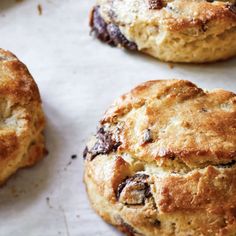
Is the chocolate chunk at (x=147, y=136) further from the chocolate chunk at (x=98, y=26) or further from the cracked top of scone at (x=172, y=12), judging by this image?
the chocolate chunk at (x=98, y=26)

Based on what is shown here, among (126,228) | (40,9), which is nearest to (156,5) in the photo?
(40,9)

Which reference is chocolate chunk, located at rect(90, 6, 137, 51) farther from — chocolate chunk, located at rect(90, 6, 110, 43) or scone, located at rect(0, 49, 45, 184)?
scone, located at rect(0, 49, 45, 184)

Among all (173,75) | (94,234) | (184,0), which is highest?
→ (184,0)

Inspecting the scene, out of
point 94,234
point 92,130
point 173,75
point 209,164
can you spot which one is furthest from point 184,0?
point 94,234

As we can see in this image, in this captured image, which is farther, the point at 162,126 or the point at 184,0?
the point at 184,0

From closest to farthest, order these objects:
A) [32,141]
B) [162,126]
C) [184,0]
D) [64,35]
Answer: [162,126]
[32,141]
[184,0]
[64,35]

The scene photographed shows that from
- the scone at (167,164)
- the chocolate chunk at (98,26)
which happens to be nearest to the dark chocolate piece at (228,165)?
the scone at (167,164)

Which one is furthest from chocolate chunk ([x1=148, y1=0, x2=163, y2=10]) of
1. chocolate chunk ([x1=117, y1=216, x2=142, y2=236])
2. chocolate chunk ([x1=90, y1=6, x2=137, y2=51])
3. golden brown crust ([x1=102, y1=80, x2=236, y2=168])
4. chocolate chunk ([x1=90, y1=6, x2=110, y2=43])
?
chocolate chunk ([x1=117, y1=216, x2=142, y2=236])

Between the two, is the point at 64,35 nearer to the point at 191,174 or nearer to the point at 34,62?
the point at 34,62
